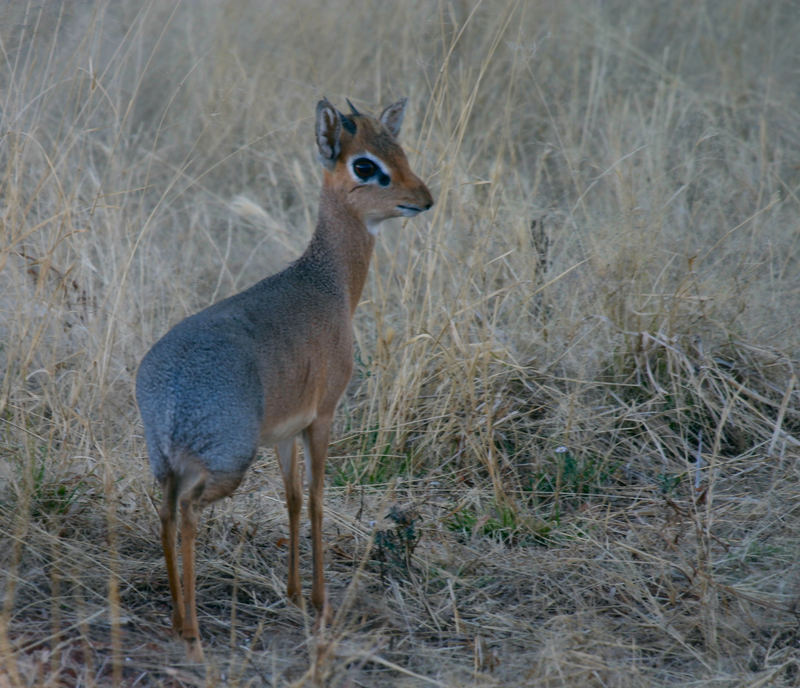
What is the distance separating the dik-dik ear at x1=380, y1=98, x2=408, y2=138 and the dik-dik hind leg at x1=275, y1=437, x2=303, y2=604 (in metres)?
1.28

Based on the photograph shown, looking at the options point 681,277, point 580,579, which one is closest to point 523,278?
point 681,277

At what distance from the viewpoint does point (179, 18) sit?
27.6 ft

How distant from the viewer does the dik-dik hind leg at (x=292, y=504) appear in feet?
11.3

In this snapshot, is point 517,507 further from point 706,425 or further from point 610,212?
point 610,212

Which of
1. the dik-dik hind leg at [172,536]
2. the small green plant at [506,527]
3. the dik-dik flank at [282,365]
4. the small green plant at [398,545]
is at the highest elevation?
the dik-dik flank at [282,365]

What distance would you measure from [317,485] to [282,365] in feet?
1.80

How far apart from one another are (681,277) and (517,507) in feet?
5.77

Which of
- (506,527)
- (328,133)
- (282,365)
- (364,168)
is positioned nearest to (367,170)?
(364,168)

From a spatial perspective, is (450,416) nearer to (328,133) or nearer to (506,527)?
(506,527)

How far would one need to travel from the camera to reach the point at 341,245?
3660mm

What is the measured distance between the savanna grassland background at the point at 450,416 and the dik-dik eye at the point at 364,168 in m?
0.61

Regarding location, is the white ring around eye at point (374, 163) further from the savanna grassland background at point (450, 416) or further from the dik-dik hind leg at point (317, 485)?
the dik-dik hind leg at point (317, 485)

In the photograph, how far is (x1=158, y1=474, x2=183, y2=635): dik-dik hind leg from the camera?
2.77 metres

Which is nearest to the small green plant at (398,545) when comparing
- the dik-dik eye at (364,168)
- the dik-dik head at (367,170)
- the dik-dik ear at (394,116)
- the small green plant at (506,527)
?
the small green plant at (506,527)
